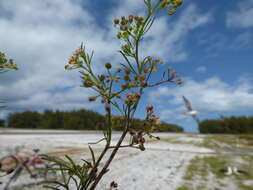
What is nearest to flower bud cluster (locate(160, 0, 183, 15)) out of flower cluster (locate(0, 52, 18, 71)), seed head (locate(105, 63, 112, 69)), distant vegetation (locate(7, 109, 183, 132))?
seed head (locate(105, 63, 112, 69))

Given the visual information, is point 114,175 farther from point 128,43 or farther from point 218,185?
point 128,43

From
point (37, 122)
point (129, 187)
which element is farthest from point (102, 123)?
point (37, 122)

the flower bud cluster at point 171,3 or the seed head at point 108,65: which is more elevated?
the flower bud cluster at point 171,3

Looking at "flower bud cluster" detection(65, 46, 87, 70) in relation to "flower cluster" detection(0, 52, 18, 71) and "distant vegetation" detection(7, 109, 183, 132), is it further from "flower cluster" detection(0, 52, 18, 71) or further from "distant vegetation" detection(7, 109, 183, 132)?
"distant vegetation" detection(7, 109, 183, 132)

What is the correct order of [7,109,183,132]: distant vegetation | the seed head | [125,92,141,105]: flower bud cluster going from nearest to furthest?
[125,92,141,105]: flower bud cluster, the seed head, [7,109,183,132]: distant vegetation

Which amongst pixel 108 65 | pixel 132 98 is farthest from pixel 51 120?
pixel 132 98

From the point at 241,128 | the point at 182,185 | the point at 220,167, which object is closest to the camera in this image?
the point at 182,185

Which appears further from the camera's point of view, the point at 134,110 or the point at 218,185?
the point at 218,185

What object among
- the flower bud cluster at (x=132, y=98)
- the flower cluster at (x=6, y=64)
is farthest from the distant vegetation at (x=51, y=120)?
the flower bud cluster at (x=132, y=98)

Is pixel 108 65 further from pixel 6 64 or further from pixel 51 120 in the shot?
pixel 51 120

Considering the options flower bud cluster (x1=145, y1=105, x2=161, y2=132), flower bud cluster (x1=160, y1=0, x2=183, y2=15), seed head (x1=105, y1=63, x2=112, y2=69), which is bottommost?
flower bud cluster (x1=145, y1=105, x2=161, y2=132)

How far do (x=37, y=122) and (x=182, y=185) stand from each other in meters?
46.7

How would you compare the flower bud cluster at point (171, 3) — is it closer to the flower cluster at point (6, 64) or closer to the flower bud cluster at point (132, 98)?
the flower bud cluster at point (132, 98)

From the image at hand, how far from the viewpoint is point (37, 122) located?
142 feet
